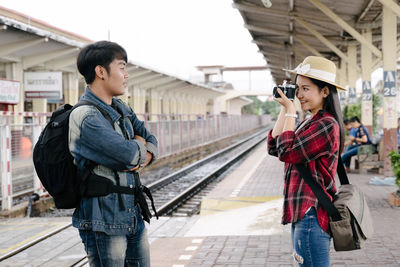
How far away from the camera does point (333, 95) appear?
2643 mm

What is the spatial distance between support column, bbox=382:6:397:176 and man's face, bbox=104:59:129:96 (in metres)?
8.71

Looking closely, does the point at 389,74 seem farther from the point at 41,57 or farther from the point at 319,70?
the point at 41,57

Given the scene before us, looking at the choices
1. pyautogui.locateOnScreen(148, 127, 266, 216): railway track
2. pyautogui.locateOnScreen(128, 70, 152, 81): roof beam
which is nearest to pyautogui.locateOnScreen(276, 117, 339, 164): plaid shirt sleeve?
pyautogui.locateOnScreen(148, 127, 266, 216): railway track

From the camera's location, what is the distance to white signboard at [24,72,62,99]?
15523mm

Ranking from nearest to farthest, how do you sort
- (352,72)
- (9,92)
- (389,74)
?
1. (389,74)
2. (9,92)
3. (352,72)

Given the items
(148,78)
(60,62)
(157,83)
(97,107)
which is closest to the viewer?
A: (97,107)

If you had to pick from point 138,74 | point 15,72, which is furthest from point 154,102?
point 15,72

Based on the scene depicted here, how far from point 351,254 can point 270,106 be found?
110043 mm

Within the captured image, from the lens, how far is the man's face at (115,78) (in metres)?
2.43

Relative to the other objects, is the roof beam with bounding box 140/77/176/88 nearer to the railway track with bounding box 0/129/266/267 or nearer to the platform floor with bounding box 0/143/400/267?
the railway track with bounding box 0/129/266/267

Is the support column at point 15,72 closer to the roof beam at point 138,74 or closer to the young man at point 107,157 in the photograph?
the roof beam at point 138,74

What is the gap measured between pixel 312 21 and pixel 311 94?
12175 mm

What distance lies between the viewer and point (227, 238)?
5.88 metres

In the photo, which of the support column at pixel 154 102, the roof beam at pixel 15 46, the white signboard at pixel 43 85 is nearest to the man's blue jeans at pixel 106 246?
the roof beam at pixel 15 46
